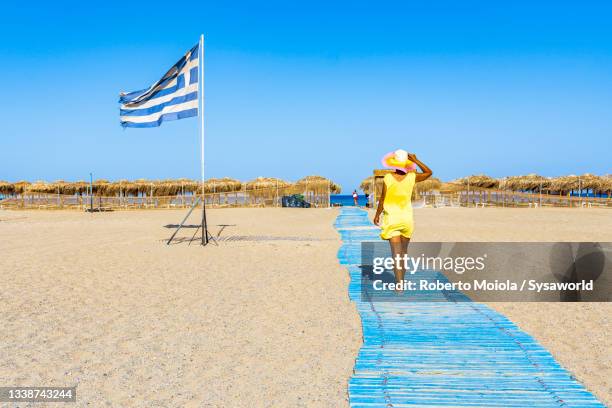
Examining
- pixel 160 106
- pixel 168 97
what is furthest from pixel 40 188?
pixel 168 97

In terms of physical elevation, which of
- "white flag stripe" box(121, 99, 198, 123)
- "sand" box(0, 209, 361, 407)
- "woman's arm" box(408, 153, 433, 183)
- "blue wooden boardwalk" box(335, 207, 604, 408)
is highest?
"white flag stripe" box(121, 99, 198, 123)

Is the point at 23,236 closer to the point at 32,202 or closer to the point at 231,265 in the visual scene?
the point at 231,265

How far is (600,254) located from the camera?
26.5ft

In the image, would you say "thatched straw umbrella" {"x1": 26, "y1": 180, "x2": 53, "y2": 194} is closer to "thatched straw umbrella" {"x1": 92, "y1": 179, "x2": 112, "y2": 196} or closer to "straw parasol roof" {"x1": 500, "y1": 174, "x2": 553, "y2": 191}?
"thatched straw umbrella" {"x1": 92, "y1": 179, "x2": 112, "y2": 196}

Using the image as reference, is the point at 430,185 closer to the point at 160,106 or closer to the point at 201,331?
the point at 160,106

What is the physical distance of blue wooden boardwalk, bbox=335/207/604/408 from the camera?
289 centimetres

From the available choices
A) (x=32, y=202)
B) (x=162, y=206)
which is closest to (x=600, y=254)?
(x=162, y=206)

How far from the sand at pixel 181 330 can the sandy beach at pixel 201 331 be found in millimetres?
13

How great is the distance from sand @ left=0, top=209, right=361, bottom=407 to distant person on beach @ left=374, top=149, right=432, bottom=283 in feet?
3.25

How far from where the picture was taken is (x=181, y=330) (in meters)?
4.58

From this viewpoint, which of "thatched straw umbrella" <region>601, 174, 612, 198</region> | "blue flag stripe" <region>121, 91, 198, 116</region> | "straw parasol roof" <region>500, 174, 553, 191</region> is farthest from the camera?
"straw parasol roof" <region>500, 174, 553, 191</region>

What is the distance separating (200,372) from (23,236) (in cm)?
1270

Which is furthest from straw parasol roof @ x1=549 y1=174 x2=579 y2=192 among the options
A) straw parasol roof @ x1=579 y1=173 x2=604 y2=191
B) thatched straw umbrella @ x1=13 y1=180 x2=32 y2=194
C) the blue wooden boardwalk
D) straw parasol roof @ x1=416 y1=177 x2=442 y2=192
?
thatched straw umbrella @ x1=13 y1=180 x2=32 y2=194

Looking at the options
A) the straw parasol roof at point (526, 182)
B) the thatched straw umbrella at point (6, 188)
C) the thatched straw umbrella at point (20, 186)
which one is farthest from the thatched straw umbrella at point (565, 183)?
the thatched straw umbrella at point (6, 188)
